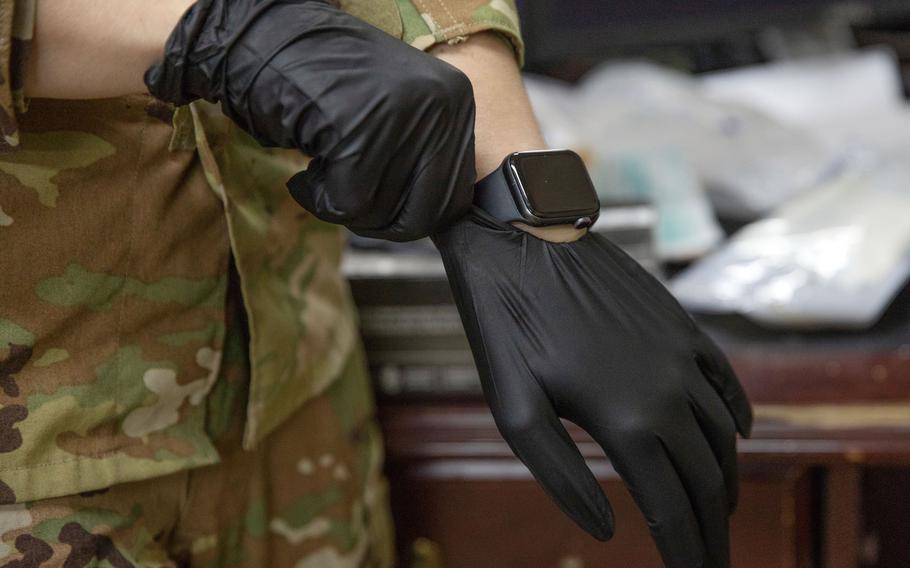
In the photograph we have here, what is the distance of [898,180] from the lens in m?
0.97

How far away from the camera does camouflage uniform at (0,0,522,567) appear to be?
477 millimetres

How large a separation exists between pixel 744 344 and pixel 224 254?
494 mm

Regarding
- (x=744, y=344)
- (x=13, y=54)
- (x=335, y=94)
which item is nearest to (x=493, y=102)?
(x=335, y=94)

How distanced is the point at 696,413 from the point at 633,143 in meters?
0.65

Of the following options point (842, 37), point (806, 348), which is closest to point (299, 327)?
point (806, 348)

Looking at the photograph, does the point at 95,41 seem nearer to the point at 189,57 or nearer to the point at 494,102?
the point at 189,57

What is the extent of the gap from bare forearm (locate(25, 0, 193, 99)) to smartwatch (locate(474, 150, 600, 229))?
0.54 ft

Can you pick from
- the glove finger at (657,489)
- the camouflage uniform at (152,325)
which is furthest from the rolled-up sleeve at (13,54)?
the glove finger at (657,489)

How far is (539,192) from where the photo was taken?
0.46 meters

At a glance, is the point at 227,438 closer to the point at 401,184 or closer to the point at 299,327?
the point at 299,327

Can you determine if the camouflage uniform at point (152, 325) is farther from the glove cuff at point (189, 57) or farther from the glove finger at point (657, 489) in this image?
the glove finger at point (657, 489)

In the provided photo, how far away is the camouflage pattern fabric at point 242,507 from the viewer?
0.49 meters

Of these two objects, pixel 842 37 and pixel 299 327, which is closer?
pixel 299 327

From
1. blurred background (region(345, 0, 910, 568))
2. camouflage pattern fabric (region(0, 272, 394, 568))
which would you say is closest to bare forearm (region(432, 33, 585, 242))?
camouflage pattern fabric (region(0, 272, 394, 568))
